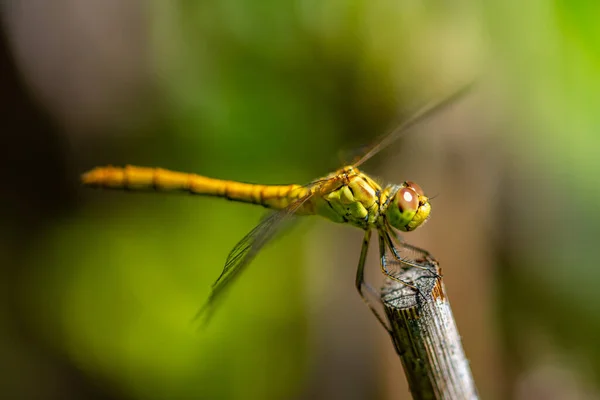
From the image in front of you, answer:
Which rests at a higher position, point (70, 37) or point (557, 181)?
point (70, 37)

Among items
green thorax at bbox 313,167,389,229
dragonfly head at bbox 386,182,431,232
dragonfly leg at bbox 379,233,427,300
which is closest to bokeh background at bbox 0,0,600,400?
green thorax at bbox 313,167,389,229

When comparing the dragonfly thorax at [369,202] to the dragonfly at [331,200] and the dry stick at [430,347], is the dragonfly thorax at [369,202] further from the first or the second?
the dry stick at [430,347]

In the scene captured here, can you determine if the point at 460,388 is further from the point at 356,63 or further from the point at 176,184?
the point at 356,63

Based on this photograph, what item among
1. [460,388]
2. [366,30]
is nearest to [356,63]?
[366,30]

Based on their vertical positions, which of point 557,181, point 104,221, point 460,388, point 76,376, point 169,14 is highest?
point 169,14

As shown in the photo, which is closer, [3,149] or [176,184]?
[176,184]

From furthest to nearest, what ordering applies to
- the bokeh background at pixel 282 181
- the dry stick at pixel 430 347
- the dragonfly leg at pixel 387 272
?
1. the bokeh background at pixel 282 181
2. the dragonfly leg at pixel 387 272
3. the dry stick at pixel 430 347

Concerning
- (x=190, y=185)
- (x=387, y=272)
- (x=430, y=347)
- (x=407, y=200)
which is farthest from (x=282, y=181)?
(x=430, y=347)

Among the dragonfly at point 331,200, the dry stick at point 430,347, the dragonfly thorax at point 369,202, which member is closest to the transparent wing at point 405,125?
the dragonfly at point 331,200
